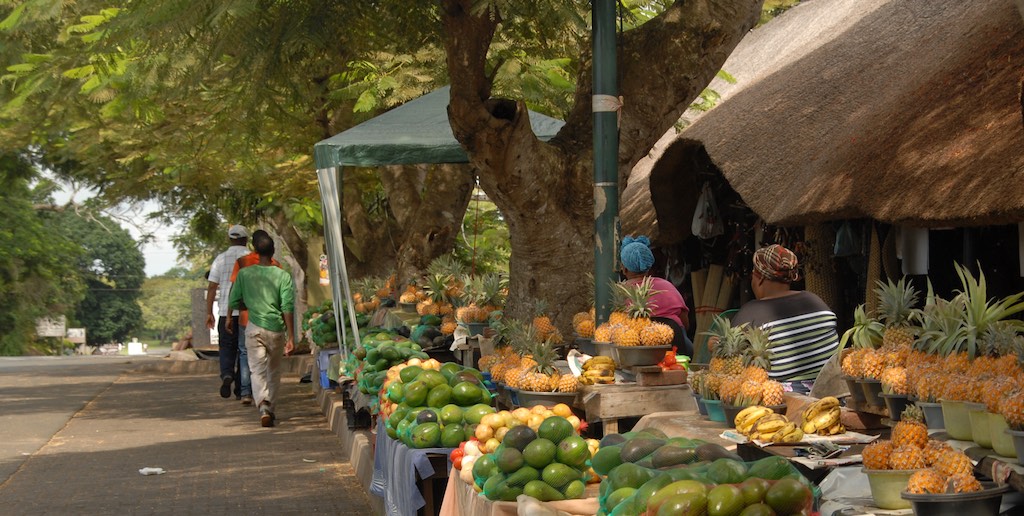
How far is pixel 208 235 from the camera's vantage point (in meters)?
27.5

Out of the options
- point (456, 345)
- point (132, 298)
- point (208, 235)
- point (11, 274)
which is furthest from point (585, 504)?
point (132, 298)

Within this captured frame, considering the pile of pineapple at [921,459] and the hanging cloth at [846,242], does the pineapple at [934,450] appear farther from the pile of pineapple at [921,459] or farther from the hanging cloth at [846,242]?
the hanging cloth at [846,242]

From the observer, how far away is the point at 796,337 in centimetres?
669

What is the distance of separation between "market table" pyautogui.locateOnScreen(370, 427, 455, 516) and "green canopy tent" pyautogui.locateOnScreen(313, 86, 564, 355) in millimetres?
4593

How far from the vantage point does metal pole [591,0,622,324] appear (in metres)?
8.22

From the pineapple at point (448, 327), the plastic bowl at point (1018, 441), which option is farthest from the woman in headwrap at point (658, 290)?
the plastic bowl at point (1018, 441)

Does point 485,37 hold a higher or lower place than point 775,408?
higher

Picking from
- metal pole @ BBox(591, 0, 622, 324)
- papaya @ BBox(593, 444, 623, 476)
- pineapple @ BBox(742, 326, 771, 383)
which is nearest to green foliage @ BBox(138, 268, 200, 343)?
metal pole @ BBox(591, 0, 622, 324)

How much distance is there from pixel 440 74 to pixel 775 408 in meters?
8.69

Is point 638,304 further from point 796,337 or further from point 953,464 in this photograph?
point 953,464

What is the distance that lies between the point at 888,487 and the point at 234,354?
12.3m

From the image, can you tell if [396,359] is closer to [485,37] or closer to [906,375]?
[485,37]

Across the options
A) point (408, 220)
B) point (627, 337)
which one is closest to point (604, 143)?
point (627, 337)

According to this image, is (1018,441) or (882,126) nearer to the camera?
(1018,441)
